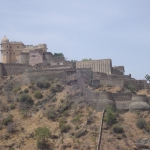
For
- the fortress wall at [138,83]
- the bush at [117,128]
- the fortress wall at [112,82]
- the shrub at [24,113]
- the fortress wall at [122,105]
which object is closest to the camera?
the bush at [117,128]

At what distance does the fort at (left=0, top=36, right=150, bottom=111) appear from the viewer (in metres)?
54.3

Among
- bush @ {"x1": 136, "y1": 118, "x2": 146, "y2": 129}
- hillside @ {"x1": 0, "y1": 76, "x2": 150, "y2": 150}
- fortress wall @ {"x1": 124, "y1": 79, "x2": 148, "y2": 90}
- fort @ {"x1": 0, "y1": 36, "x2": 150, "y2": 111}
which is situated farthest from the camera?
fortress wall @ {"x1": 124, "y1": 79, "x2": 148, "y2": 90}

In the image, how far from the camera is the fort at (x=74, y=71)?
54.3m

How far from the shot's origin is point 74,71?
206 ft

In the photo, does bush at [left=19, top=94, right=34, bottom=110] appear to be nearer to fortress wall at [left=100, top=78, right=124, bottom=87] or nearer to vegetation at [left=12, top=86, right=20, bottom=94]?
vegetation at [left=12, top=86, right=20, bottom=94]

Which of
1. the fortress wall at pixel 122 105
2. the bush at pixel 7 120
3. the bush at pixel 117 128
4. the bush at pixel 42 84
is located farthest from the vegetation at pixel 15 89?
the bush at pixel 117 128

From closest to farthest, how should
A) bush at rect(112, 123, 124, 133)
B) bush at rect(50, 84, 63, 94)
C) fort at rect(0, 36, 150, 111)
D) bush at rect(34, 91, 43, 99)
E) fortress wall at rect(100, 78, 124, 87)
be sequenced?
bush at rect(112, 123, 124, 133), fort at rect(0, 36, 150, 111), bush at rect(34, 91, 43, 99), bush at rect(50, 84, 63, 94), fortress wall at rect(100, 78, 124, 87)

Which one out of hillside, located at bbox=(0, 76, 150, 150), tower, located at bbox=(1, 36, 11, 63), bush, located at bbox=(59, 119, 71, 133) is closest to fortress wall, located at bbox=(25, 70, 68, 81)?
hillside, located at bbox=(0, 76, 150, 150)

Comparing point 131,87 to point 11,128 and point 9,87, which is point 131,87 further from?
point 11,128

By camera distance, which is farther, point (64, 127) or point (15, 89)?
point (15, 89)

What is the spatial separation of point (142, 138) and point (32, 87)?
18.4 meters

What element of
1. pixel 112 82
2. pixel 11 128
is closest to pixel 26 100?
pixel 11 128

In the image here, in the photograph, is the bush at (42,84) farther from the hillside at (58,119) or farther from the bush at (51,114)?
the bush at (51,114)

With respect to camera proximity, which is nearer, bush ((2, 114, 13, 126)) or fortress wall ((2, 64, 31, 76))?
bush ((2, 114, 13, 126))
